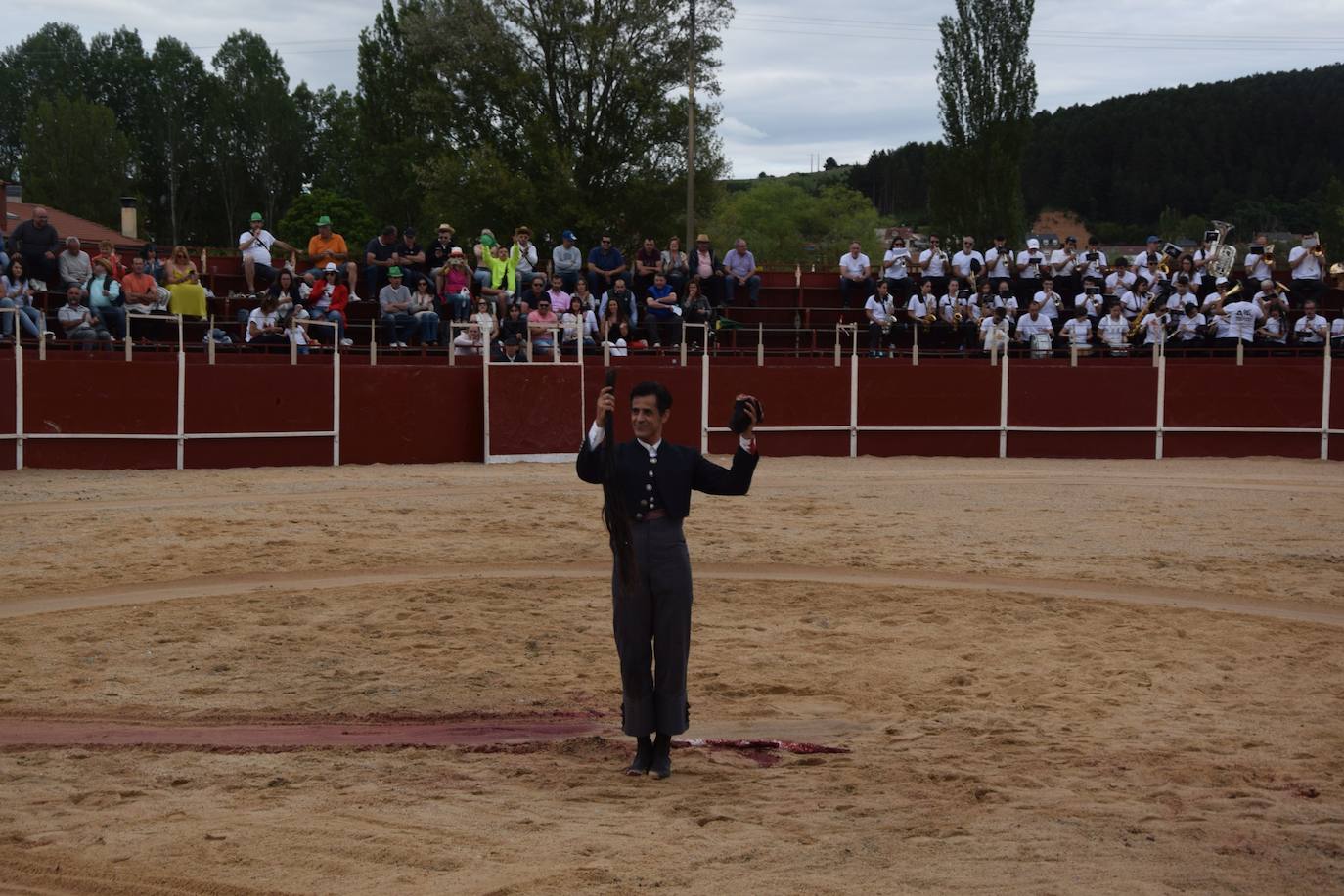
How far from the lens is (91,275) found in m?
18.8

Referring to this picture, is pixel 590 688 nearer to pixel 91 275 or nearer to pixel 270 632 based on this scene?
pixel 270 632

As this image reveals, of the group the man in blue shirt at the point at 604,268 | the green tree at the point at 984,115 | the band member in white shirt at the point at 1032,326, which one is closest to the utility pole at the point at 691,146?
the green tree at the point at 984,115

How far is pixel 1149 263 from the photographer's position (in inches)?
968

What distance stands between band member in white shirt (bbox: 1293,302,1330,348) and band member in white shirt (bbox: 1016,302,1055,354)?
3981 mm

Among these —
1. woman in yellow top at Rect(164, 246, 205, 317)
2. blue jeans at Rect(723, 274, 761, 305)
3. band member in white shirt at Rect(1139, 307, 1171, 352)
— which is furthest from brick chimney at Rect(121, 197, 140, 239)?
band member in white shirt at Rect(1139, 307, 1171, 352)

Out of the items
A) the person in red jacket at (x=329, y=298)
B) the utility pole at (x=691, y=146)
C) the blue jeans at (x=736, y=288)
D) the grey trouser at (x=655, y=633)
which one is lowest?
the grey trouser at (x=655, y=633)

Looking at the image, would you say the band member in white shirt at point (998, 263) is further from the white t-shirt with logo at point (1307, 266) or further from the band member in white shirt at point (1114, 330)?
the white t-shirt with logo at point (1307, 266)

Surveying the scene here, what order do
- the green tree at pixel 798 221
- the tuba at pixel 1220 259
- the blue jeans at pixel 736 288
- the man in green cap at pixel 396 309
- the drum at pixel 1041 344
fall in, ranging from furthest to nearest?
the green tree at pixel 798 221, the tuba at pixel 1220 259, the blue jeans at pixel 736 288, the drum at pixel 1041 344, the man in green cap at pixel 396 309

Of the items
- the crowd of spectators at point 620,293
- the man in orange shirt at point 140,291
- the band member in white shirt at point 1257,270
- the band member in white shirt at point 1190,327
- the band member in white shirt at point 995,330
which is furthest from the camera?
the band member in white shirt at point 1257,270

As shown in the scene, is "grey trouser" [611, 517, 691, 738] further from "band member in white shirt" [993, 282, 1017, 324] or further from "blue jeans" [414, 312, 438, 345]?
"band member in white shirt" [993, 282, 1017, 324]

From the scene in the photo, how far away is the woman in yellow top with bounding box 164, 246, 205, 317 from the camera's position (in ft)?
63.6

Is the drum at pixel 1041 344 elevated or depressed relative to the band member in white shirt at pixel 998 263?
Result: depressed

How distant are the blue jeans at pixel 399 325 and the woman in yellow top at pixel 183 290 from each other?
246 centimetres

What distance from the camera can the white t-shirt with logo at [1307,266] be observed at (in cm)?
2462
